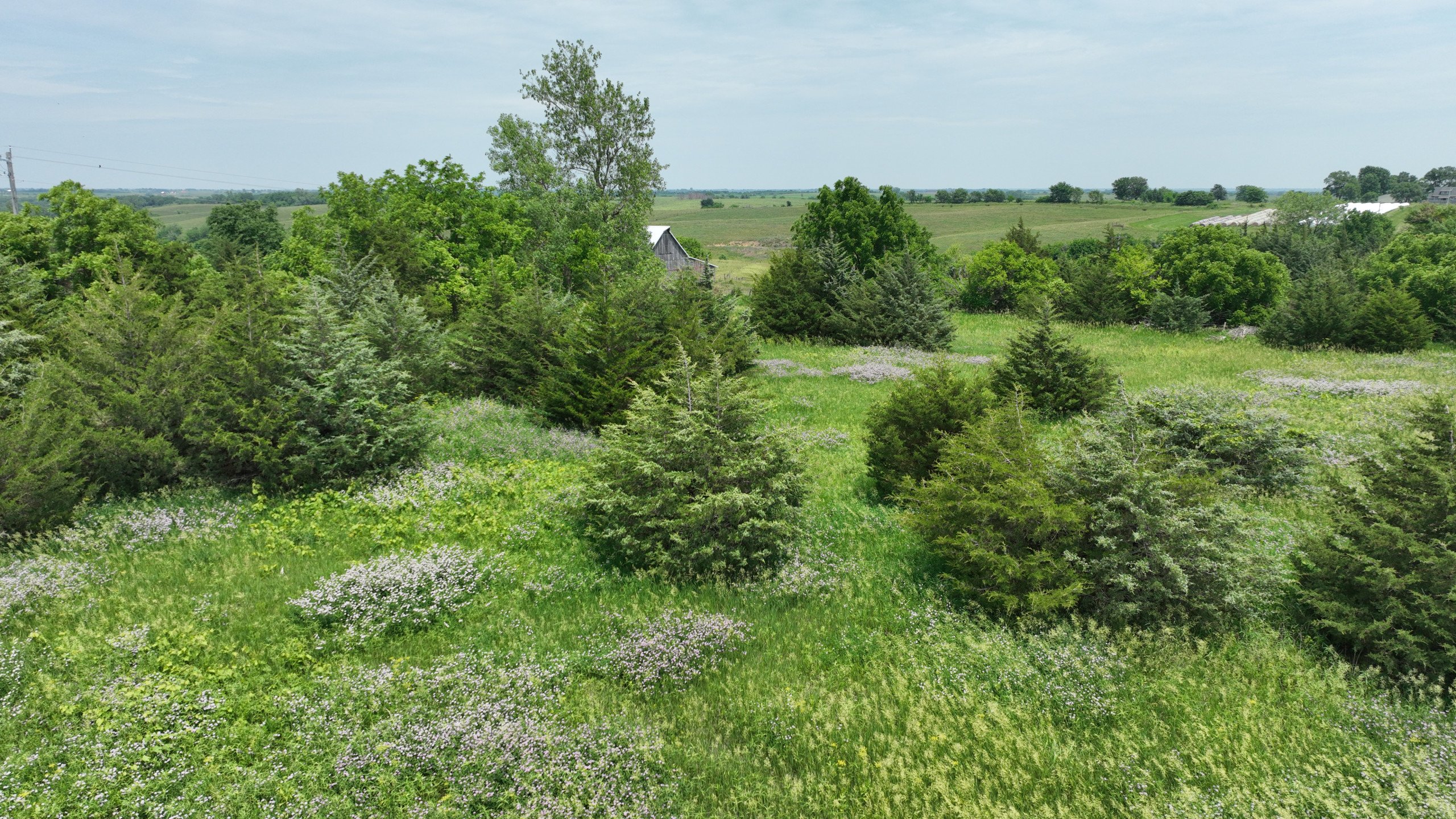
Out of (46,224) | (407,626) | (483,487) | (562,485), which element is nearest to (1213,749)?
(407,626)

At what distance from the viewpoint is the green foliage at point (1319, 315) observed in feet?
93.1

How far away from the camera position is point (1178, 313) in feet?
120

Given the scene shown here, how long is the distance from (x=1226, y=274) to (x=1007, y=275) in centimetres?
1260

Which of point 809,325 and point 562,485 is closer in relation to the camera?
point 562,485

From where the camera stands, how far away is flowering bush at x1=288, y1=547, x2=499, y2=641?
8070mm

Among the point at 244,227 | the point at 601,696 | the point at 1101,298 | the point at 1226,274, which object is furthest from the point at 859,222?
the point at 244,227

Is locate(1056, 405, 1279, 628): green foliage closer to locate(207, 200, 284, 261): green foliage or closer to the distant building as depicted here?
the distant building

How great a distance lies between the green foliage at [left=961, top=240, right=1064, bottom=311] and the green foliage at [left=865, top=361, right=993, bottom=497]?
36.7 metres

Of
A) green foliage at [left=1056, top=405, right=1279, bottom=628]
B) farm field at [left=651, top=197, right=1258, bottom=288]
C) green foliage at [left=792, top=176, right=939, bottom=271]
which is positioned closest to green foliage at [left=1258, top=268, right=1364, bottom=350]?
green foliage at [left=792, top=176, right=939, bottom=271]

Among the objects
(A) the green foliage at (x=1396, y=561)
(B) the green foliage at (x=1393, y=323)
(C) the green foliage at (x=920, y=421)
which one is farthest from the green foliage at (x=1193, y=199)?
(A) the green foliage at (x=1396, y=561)

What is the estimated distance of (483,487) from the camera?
12.3 metres

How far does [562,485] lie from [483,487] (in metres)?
1.44

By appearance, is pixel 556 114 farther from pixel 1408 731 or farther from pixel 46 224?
pixel 1408 731

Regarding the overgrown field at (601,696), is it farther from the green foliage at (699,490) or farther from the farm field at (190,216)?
the farm field at (190,216)
